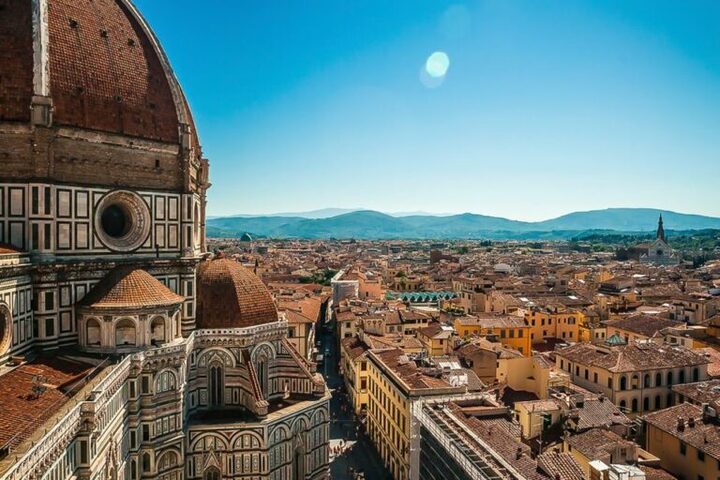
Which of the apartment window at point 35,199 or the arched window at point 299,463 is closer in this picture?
the apartment window at point 35,199

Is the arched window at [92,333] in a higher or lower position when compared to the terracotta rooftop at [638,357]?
higher

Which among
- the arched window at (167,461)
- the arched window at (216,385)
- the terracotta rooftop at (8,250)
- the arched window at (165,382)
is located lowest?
the arched window at (167,461)

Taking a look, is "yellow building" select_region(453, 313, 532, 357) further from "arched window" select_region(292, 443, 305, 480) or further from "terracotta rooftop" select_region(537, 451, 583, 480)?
"terracotta rooftop" select_region(537, 451, 583, 480)

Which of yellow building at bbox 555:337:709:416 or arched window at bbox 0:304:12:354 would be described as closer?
arched window at bbox 0:304:12:354

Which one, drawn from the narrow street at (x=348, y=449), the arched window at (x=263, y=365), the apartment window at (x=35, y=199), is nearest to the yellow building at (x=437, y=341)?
the narrow street at (x=348, y=449)

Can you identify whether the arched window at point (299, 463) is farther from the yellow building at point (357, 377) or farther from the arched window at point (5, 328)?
the yellow building at point (357, 377)

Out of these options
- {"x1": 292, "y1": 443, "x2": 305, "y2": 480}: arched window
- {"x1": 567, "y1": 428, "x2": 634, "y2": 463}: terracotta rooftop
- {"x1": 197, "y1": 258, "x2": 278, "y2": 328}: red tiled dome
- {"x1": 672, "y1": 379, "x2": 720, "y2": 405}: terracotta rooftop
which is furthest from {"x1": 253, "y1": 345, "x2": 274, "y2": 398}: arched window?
{"x1": 672, "y1": 379, "x2": 720, "y2": 405}: terracotta rooftop
